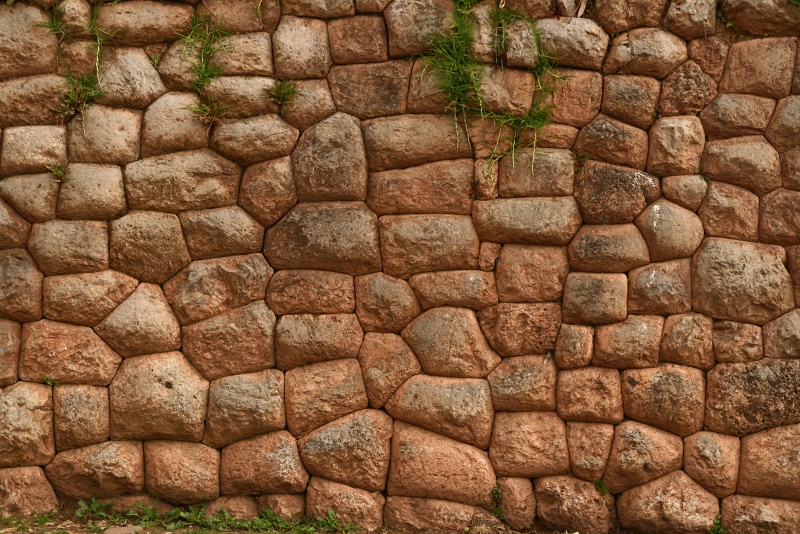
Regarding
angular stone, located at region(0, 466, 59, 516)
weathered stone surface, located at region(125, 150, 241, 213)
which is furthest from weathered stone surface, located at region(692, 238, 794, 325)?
angular stone, located at region(0, 466, 59, 516)

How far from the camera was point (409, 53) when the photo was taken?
176 inches

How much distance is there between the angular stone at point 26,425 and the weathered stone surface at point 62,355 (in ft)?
0.29

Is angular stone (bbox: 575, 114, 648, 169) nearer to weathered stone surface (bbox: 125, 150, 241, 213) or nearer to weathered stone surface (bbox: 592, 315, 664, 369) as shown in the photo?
weathered stone surface (bbox: 592, 315, 664, 369)

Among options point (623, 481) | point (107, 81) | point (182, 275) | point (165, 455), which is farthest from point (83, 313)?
point (623, 481)

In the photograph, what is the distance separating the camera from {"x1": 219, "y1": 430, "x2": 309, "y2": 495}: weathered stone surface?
4.43 metres

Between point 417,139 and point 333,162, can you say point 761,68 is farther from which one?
point 333,162

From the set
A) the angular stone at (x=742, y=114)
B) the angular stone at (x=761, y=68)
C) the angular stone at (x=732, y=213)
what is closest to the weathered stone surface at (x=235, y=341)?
the angular stone at (x=732, y=213)

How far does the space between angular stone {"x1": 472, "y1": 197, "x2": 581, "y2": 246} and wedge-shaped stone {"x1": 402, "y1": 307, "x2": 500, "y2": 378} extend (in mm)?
500

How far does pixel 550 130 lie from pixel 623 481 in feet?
6.40

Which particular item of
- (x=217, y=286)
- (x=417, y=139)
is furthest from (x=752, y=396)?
(x=217, y=286)

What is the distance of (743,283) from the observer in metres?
4.25

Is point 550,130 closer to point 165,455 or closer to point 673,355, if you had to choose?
→ point 673,355

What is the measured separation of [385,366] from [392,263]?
572 mm

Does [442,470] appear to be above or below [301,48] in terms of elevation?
below
